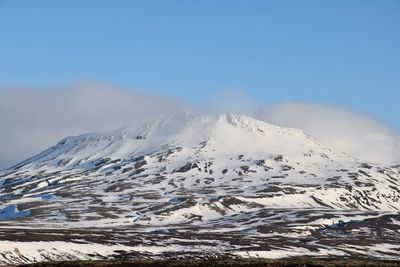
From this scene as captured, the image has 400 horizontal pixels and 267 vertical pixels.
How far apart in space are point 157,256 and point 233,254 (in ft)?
43.7

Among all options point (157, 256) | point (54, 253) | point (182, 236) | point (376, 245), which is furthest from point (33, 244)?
point (376, 245)

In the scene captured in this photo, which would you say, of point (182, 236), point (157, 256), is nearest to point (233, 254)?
point (157, 256)

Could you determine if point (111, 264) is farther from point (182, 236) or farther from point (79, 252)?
point (182, 236)

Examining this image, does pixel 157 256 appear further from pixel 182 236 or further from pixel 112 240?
pixel 182 236

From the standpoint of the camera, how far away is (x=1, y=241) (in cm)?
11944

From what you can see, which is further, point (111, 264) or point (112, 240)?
point (112, 240)

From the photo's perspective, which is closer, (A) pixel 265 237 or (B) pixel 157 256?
(B) pixel 157 256

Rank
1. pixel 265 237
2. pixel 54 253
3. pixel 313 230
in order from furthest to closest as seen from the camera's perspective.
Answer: pixel 313 230 → pixel 265 237 → pixel 54 253

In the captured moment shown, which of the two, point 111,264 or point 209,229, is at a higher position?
point 209,229

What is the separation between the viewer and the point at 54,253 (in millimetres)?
119312

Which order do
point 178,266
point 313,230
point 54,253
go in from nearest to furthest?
point 178,266 < point 54,253 < point 313,230

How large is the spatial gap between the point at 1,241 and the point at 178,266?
192 feet

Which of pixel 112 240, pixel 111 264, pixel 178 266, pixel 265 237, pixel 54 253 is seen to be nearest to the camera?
pixel 178 266

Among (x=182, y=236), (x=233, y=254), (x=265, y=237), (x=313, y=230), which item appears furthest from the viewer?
(x=313, y=230)
